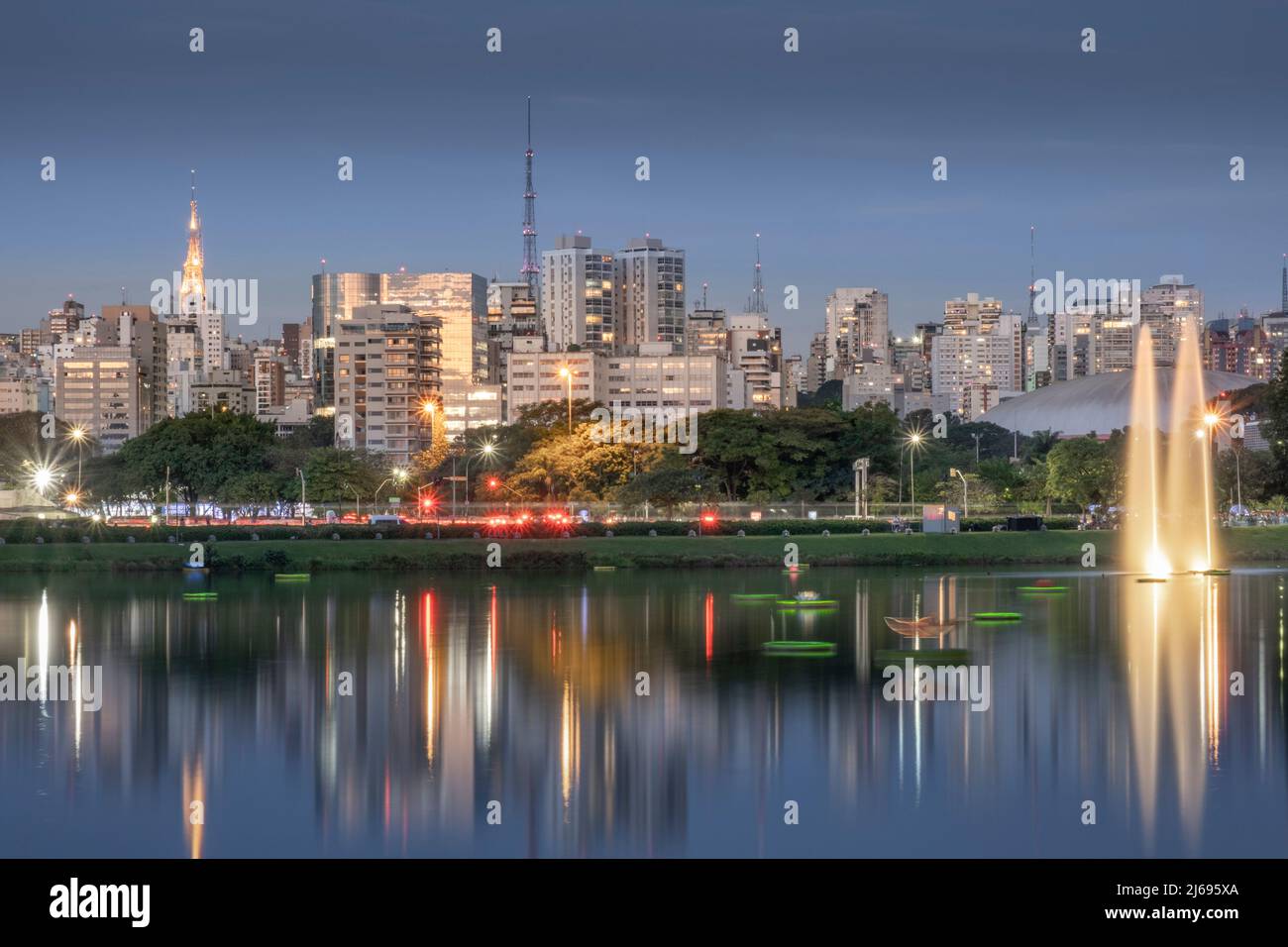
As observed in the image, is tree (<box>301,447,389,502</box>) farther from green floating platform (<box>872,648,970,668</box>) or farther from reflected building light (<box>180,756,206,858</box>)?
Result: reflected building light (<box>180,756,206,858</box>)

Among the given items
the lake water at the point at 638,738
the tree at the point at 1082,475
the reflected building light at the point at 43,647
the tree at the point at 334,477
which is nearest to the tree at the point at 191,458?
the tree at the point at 334,477

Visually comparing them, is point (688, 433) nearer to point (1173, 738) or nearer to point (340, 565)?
point (340, 565)

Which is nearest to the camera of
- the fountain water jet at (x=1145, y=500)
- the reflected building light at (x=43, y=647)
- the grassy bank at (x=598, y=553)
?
the reflected building light at (x=43, y=647)

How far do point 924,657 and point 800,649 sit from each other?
10.5 feet

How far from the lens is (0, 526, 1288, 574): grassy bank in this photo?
65625 millimetres

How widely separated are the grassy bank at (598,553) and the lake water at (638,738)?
20.3m

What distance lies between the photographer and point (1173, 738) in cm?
2586

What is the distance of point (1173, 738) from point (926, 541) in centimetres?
4369

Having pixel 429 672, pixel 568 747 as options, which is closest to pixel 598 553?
pixel 429 672

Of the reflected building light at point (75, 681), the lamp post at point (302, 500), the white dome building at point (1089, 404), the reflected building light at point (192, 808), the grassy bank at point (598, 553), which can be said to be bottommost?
the reflected building light at point (192, 808)

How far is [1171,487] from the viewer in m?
88.1

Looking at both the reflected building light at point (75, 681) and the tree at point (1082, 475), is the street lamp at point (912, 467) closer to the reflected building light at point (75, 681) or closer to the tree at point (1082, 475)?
the tree at point (1082, 475)

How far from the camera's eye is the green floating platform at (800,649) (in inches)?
1394
